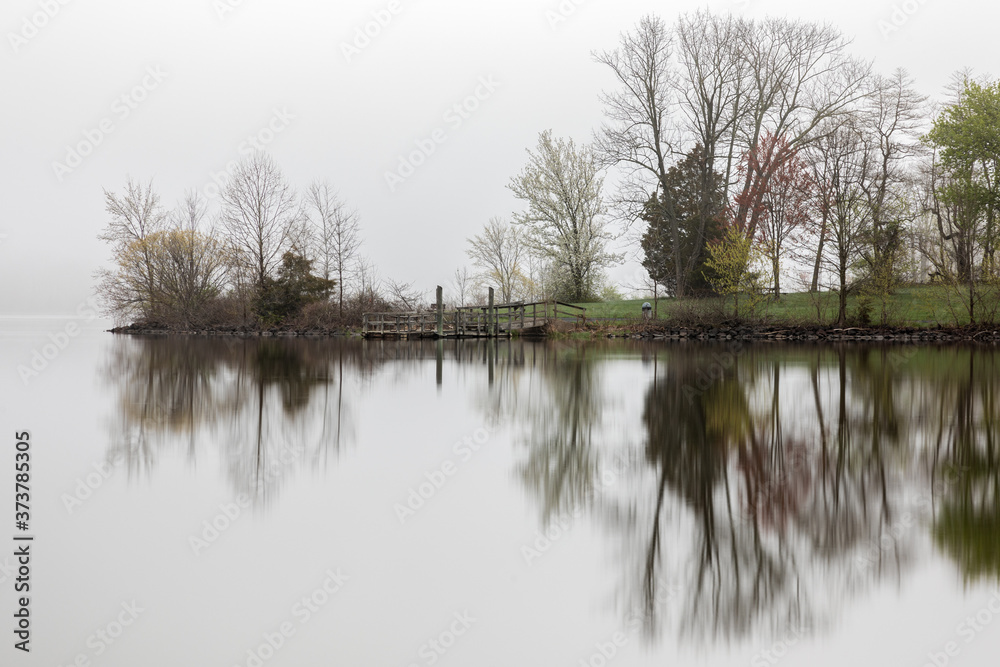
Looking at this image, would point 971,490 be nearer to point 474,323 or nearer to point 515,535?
point 515,535

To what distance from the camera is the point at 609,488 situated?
6.02 m

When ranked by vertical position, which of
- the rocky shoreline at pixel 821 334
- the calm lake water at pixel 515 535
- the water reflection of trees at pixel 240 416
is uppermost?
the rocky shoreline at pixel 821 334

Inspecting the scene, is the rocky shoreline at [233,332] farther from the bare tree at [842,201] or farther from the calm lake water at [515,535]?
the calm lake water at [515,535]

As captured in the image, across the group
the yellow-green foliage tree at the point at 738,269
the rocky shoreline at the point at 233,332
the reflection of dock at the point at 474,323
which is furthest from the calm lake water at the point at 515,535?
the rocky shoreline at the point at 233,332

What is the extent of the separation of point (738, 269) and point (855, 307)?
19.5 feet

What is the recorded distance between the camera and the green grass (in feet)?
99.3

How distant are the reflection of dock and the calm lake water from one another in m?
24.4

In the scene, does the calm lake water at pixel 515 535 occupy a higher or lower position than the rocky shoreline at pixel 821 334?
lower

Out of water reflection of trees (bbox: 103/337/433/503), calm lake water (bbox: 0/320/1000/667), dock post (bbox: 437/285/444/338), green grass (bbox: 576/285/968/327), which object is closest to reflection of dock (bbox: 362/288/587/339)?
dock post (bbox: 437/285/444/338)

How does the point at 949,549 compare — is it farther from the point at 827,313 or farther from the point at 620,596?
the point at 827,313

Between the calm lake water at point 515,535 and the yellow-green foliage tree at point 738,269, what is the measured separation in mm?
20142

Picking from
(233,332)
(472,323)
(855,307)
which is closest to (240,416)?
(472,323)

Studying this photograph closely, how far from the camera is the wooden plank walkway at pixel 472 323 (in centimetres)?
3509

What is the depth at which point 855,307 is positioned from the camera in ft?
105
